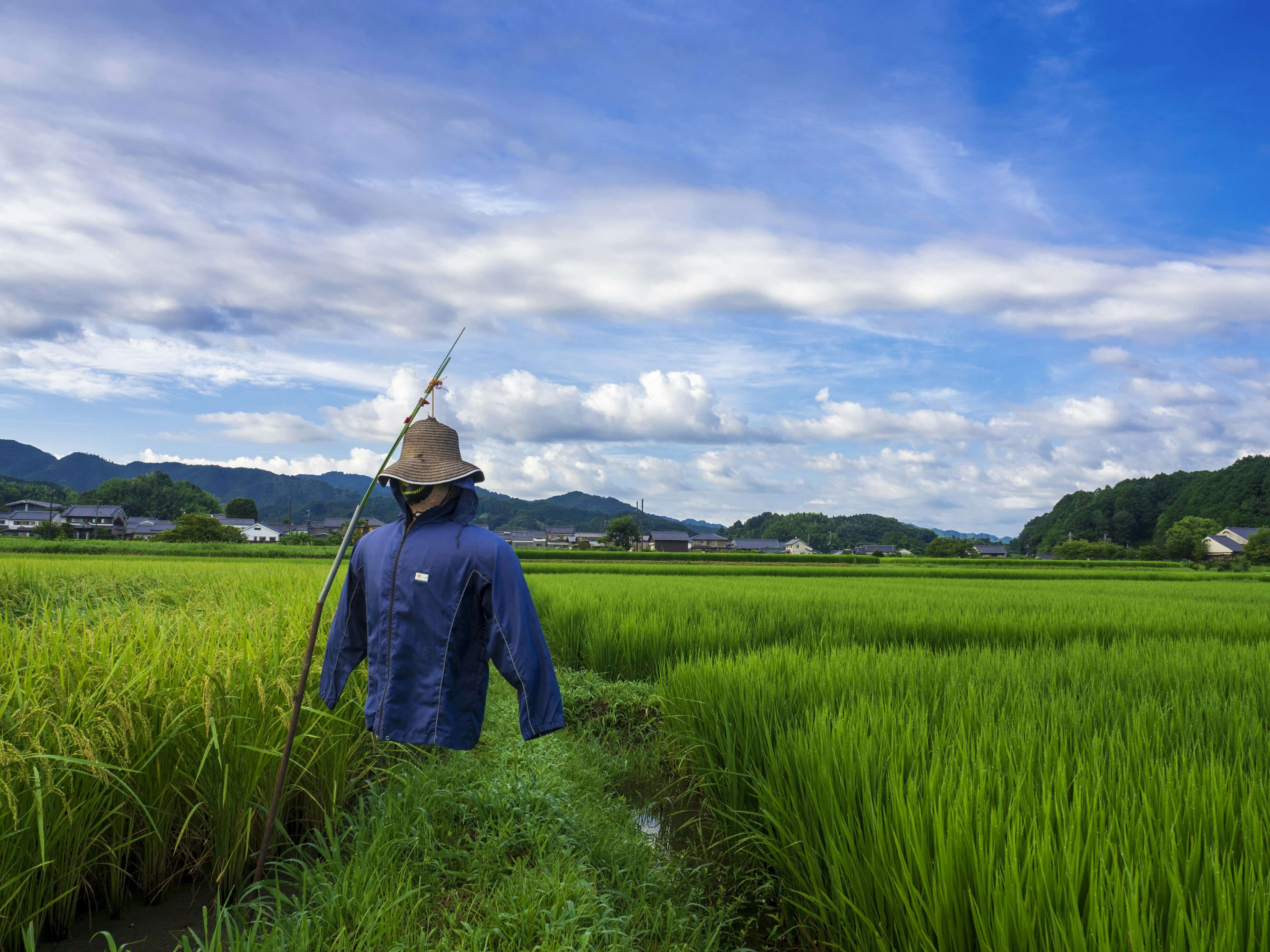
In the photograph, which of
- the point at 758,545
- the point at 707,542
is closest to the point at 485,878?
the point at 758,545

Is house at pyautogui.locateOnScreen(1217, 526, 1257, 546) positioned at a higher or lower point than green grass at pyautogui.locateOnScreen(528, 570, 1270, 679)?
higher

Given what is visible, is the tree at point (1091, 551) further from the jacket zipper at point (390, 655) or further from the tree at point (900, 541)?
the jacket zipper at point (390, 655)

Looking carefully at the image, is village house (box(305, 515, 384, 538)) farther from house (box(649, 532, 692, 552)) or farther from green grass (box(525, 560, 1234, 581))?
green grass (box(525, 560, 1234, 581))

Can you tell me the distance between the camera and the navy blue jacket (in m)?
2.88

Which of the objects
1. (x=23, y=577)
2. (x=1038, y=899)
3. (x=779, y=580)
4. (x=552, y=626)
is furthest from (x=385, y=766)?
(x=779, y=580)

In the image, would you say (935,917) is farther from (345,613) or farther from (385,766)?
(385,766)

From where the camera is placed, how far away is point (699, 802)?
4727 mm

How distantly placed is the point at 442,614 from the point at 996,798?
2326mm

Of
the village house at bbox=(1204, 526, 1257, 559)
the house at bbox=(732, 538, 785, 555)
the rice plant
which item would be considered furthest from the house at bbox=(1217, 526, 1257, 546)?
the rice plant

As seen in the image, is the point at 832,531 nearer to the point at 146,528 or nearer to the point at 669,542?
the point at 669,542

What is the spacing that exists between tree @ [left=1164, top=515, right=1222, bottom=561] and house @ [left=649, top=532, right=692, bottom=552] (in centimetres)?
5268

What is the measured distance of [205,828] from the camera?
294 centimetres

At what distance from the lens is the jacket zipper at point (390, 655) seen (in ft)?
9.89

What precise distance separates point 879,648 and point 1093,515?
326ft
